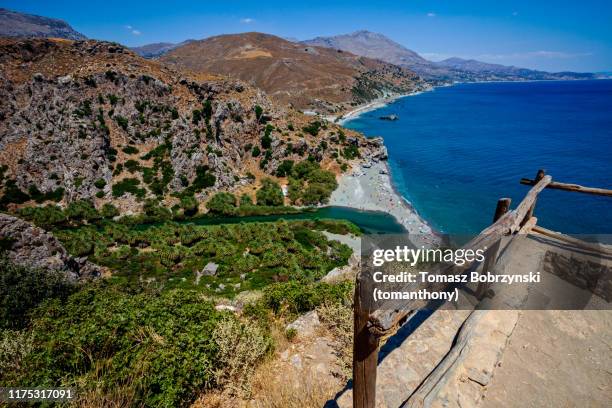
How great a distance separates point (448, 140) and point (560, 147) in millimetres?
25987

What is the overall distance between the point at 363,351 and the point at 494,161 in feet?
257

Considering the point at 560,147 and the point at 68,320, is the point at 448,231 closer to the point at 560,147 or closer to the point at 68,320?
the point at 68,320

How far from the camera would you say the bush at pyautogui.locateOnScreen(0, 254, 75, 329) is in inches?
413

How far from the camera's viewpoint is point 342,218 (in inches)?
1919


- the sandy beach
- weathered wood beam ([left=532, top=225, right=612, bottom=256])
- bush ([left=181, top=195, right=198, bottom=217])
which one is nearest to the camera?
weathered wood beam ([left=532, top=225, right=612, bottom=256])

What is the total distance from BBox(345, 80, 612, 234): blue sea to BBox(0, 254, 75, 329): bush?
136 feet

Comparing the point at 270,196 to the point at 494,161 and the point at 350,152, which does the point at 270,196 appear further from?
the point at 494,161

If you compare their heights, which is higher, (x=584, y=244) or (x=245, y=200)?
(x=584, y=244)

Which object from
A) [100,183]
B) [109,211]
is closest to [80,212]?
[109,211]

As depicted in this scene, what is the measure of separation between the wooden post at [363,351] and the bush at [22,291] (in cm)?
1164

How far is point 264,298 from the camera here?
1059 cm

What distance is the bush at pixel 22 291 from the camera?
34.4ft

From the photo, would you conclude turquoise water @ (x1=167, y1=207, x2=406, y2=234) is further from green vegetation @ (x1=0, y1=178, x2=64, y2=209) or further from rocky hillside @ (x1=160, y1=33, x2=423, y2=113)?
rocky hillside @ (x1=160, y1=33, x2=423, y2=113)

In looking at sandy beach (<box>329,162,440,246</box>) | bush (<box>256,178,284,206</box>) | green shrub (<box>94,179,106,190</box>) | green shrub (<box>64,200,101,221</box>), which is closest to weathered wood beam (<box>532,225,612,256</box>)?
sandy beach (<box>329,162,440,246</box>)
